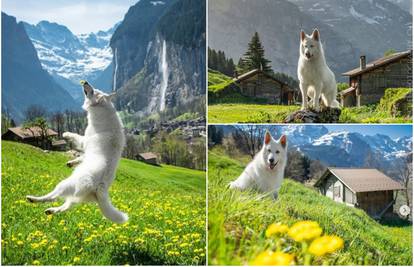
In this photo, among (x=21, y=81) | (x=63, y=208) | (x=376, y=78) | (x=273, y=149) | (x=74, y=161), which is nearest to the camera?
(x=63, y=208)

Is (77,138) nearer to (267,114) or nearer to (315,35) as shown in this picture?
(267,114)

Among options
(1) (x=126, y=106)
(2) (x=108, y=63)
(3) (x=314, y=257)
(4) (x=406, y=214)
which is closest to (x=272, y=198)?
(3) (x=314, y=257)

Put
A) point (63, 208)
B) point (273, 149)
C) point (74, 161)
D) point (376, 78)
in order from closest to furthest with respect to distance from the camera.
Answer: point (63, 208)
point (74, 161)
point (273, 149)
point (376, 78)

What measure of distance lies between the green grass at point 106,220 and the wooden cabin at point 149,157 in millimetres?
43

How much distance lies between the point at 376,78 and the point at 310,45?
0.59 m

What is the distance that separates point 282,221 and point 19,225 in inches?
75.7

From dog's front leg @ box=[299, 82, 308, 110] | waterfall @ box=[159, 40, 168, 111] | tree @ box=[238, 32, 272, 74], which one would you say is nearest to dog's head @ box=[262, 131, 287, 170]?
dog's front leg @ box=[299, 82, 308, 110]

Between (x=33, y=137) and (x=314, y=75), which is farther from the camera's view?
(x=33, y=137)

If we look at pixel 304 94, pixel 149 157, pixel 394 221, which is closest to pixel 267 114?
pixel 304 94

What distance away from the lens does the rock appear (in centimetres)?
490

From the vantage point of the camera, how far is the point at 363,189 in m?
4.94

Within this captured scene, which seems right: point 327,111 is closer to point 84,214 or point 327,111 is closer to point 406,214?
point 406,214

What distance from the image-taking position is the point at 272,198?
482cm

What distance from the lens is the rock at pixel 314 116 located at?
193 inches
